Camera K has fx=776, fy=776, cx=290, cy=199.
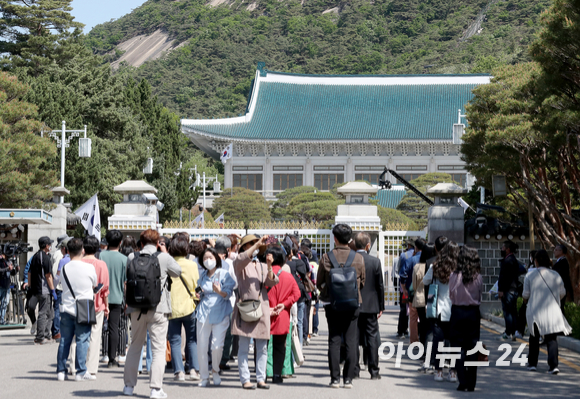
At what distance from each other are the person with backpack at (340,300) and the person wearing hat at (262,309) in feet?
1.99

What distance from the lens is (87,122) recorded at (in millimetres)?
33156

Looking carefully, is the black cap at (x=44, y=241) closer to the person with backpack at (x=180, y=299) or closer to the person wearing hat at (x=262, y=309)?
the person with backpack at (x=180, y=299)

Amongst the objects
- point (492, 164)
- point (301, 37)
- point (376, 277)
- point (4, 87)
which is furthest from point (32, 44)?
point (301, 37)

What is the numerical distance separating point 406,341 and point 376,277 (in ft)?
14.3

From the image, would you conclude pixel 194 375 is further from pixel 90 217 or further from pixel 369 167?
pixel 369 167

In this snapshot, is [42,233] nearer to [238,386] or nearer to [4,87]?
[4,87]

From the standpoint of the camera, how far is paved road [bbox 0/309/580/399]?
823 cm

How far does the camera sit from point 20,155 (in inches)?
844

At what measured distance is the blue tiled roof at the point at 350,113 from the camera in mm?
50438

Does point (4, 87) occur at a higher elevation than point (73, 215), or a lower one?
higher

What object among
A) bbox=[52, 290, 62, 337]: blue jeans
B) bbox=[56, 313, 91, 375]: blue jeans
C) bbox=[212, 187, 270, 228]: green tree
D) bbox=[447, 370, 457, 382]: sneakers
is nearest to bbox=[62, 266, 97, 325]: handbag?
bbox=[56, 313, 91, 375]: blue jeans

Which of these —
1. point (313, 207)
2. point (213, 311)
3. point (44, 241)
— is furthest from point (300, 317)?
point (313, 207)

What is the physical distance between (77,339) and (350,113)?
46.4 m

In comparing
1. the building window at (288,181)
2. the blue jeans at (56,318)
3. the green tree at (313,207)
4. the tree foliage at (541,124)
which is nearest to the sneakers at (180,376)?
the blue jeans at (56,318)
